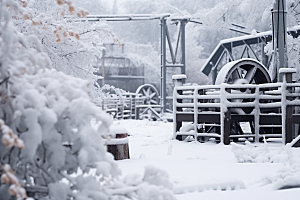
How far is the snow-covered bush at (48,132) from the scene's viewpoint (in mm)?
2346

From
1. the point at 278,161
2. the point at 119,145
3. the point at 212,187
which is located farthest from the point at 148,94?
the point at 212,187

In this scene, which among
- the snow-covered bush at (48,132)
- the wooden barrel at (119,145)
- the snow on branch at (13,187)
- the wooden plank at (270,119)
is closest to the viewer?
the snow on branch at (13,187)

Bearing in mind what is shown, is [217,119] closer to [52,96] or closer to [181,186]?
[181,186]

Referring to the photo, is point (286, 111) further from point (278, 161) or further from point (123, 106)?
point (123, 106)

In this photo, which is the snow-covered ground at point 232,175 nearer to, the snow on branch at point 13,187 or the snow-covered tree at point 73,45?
the snow on branch at point 13,187

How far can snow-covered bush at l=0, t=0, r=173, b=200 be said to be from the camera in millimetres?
2346

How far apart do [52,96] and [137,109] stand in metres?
23.9

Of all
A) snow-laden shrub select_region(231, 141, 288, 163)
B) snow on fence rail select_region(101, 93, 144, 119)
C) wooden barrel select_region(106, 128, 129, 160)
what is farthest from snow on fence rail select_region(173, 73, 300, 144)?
snow on fence rail select_region(101, 93, 144, 119)

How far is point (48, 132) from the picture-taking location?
2383mm

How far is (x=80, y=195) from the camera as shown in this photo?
2.42 meters

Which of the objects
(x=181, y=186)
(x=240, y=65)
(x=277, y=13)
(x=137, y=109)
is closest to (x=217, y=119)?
(x=240, y=65)

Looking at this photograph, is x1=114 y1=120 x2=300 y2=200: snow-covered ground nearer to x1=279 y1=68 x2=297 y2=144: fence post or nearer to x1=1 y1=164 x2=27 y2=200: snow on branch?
x1=1 y1=164 x2=27 y2=200: snow on branch

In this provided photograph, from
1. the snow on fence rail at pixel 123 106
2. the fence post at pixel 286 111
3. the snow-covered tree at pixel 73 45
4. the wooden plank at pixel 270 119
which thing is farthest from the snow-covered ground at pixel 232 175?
the snow on fence rail at pixel 123 106

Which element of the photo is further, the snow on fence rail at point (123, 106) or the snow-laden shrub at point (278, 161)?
the snow on fence rail at point (123, 106)
